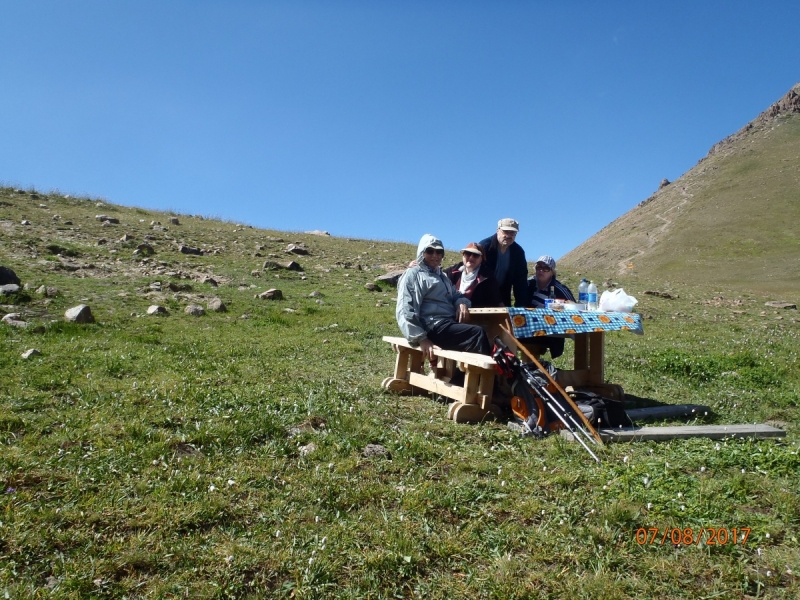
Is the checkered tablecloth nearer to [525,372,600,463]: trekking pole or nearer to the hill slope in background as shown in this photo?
[525,372,600,463]: trekking pole

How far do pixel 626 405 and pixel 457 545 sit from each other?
4.82 meters

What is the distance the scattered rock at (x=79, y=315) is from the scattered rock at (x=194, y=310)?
7.15ft

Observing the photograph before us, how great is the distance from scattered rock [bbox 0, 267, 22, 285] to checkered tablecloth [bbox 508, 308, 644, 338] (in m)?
11.3

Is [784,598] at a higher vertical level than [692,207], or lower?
lower

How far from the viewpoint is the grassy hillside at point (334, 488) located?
9.98 ft

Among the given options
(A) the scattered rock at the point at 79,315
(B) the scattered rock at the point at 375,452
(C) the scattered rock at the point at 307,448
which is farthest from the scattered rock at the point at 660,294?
(A) the scattered rock at the point at 79,315

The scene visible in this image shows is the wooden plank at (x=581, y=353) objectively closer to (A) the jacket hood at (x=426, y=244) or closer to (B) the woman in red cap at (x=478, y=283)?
(B) the woman in red cap at (x=478, y=283)

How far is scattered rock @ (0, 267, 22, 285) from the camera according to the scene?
37.6ft

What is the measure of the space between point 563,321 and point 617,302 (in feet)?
4.04

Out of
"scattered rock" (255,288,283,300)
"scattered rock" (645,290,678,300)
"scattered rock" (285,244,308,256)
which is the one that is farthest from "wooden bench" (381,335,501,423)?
"scattered rock" (645,290,678,300)

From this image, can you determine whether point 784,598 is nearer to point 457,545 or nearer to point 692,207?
point 457,545

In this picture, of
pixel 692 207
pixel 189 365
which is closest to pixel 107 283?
pixel 189 365

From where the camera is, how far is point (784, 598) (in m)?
2.91
